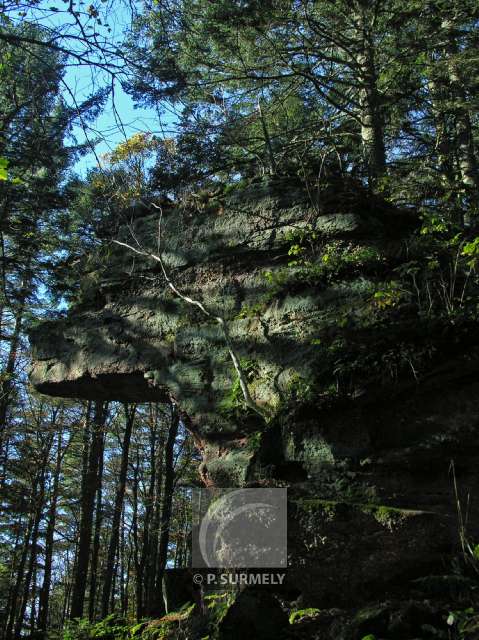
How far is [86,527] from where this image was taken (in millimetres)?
12398

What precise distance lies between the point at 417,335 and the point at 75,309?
14.4ft

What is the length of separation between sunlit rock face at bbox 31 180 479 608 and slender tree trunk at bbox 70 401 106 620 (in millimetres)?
6657

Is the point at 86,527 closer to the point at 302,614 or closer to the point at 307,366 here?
the point at 307,366

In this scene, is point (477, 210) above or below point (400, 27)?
below

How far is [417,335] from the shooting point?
478 centimetres

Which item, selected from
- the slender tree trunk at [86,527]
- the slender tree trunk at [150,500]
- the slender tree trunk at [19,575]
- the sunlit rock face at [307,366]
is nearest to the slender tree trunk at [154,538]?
the slender tree trunk at [150,500]

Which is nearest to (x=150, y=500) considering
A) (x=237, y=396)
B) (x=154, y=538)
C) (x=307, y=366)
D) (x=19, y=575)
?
(x=154, y=538)

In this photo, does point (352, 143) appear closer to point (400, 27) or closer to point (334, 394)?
point (400, 27)

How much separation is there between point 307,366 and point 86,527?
378 inches

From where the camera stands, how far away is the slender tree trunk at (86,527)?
11.9 meters

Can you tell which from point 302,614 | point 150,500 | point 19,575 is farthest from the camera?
point 150,500

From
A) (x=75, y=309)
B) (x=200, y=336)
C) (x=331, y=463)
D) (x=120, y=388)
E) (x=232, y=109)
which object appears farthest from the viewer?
(x=232, y=109)

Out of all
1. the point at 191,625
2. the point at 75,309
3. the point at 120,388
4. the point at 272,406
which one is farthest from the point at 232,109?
the point at 191,625

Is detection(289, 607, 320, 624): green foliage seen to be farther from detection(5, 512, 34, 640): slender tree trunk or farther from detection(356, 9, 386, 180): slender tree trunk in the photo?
detection(5, 512, 34, 640): slender tree trunk
